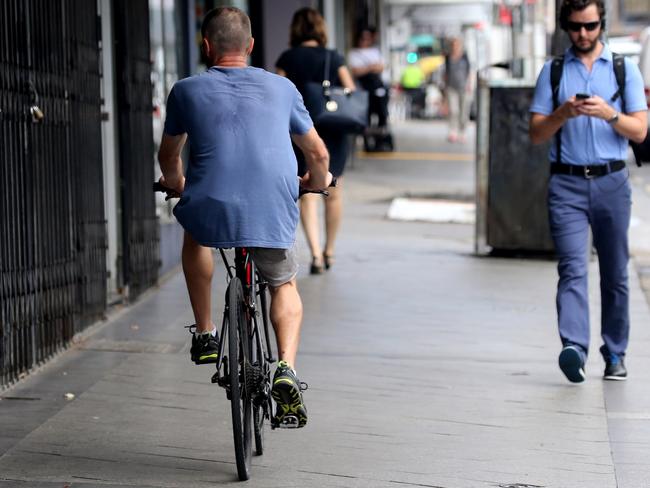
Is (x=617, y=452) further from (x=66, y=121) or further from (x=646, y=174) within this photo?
(x=646, y=174)

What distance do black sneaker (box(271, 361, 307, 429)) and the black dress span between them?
500cm

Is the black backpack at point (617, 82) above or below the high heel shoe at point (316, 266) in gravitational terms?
above

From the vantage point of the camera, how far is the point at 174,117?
505 centimetres

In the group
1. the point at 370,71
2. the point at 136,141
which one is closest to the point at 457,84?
the point at 370,71

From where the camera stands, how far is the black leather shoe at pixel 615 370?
22.3 ft

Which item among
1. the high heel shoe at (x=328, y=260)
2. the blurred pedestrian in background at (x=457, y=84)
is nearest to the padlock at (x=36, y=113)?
the high heel shoe at (x=328, y=260)

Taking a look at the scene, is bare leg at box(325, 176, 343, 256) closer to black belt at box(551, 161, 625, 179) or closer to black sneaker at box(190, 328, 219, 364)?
black belt at box(551, 161, 625, 179)

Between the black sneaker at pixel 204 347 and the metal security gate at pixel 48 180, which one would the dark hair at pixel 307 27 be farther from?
the black sneaker at pixel 204 347

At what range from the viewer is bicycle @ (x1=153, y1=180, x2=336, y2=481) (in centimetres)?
482

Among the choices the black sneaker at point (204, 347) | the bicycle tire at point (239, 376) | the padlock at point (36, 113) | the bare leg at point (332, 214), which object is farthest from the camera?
the bare leg at point (332, 214)

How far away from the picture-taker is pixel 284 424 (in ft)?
16.4

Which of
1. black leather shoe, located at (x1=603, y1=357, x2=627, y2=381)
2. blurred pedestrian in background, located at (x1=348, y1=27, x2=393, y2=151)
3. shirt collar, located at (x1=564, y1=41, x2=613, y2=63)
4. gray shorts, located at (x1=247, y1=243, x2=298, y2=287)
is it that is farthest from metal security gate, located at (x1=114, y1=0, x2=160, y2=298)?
blurred pedestrian in background, located at (x1=348, y1=27, x2=393, y2=151)

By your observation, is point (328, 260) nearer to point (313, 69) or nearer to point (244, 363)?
point (313, 69)

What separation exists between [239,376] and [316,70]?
209 inches
